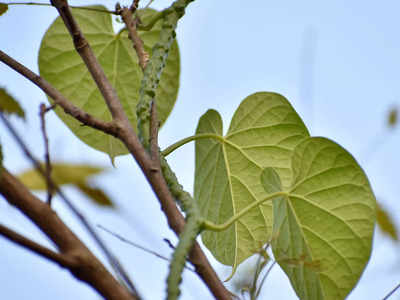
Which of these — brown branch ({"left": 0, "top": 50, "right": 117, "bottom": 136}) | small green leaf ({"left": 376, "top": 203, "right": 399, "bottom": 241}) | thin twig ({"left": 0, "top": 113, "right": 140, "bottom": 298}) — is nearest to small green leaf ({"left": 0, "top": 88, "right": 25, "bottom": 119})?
brown branch ({"left": 0, "top": 50, "right": 117, "bottom": 136})

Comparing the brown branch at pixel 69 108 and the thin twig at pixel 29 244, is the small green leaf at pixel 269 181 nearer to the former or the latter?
the brown branch at pixel 69 108

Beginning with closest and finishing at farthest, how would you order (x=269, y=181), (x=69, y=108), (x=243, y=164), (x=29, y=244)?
(x=29, y=244) < (x=69, y=108) < (x=269, y=181) < (x=243, y=164)

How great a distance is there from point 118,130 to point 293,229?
25 cm

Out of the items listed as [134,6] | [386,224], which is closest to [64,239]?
[134,6]

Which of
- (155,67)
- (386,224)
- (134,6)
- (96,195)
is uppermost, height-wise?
(134,6)

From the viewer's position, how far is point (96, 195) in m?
0.57

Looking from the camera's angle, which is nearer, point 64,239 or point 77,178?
point 64,239

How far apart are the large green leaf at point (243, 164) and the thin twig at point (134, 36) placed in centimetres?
16

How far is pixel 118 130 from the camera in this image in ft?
1.64

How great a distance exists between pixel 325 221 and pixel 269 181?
0.27ft

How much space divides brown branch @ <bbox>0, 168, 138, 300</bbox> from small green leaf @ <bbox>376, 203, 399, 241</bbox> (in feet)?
2.78

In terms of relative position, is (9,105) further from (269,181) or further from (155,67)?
(269,181)

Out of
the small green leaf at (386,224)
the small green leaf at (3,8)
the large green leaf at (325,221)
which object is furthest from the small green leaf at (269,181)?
the small green leaf at (386,224)

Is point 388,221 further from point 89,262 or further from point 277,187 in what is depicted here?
point 89,262
